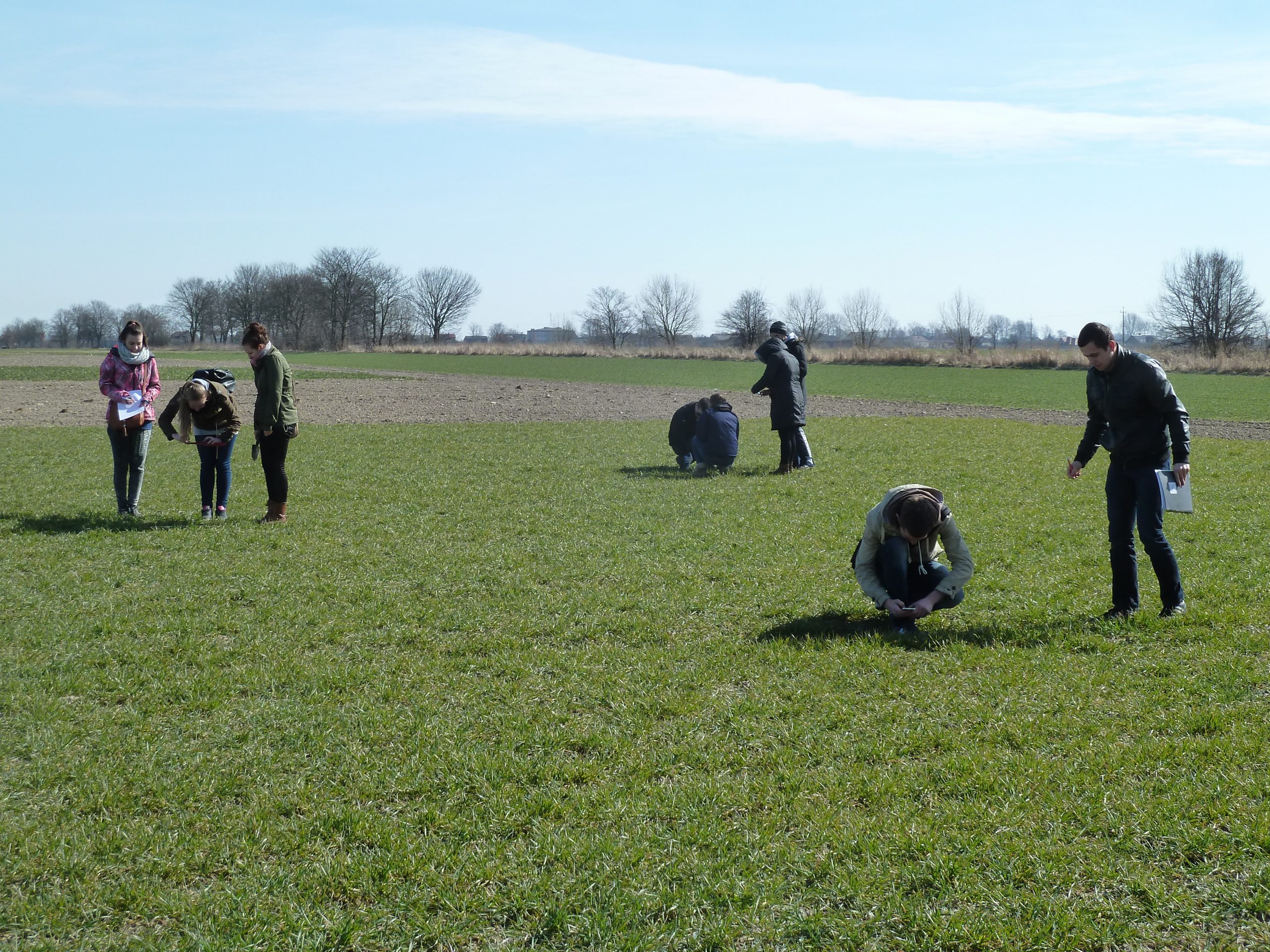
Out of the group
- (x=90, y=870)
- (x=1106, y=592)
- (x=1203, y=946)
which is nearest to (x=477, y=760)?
(x=90, y=870)

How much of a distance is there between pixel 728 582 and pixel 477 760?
391 centimetres

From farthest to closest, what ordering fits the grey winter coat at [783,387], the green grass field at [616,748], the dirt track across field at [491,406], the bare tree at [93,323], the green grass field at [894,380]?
the bare tree at [93,323] < the green grass field at [894,380] < the dirt track across field at [491,406] < the grey winter coat at [783,387] < the green grass field at [616,748]

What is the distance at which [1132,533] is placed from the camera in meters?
6.93

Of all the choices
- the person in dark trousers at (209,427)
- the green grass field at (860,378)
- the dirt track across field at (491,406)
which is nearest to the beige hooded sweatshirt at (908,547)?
the person in dark trousers at (209,427)

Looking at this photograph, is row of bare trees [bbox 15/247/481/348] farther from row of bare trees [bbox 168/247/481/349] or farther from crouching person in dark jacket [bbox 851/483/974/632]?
crouching person in dark jacket [bbox 851/483/974/632]

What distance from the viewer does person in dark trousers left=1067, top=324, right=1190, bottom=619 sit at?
21.8 ft

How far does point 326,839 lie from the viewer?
4.04 metres

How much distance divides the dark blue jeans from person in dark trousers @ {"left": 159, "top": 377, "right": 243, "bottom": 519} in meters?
7.98

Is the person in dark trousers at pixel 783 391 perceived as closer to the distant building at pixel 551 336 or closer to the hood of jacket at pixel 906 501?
the hood of jacket at pixel 906 501

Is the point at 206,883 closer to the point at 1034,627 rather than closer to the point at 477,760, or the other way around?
the point at 477,760

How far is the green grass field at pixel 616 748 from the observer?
139 inches

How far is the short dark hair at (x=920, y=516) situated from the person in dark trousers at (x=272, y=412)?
254 inches

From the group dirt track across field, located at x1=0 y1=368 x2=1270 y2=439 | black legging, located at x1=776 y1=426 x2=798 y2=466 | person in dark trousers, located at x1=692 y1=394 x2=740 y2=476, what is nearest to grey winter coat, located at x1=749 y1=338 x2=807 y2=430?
black legging, located at x1=776 y1=426 x2=798 y2=466

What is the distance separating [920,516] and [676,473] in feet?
29.1
